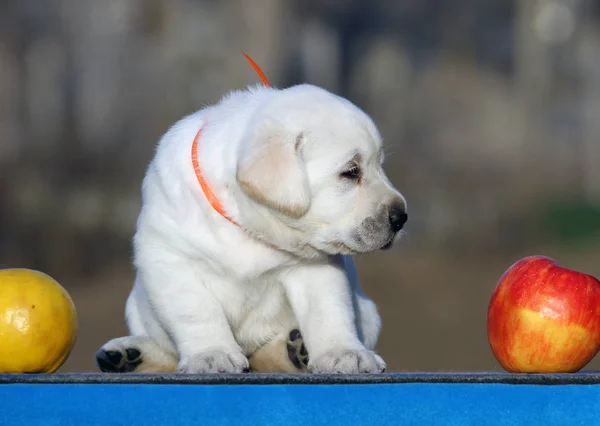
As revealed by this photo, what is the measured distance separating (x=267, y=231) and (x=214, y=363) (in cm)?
53

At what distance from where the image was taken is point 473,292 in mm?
13391

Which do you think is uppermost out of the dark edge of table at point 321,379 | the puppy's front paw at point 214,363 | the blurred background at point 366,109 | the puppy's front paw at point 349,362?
the dark edge of table at point 321,379

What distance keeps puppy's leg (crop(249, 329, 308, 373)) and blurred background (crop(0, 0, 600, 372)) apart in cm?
943

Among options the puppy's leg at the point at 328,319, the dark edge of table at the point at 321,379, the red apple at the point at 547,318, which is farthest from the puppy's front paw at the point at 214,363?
the red apple at the point at 547,318

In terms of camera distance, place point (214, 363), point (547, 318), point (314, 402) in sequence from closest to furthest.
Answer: point (314, 402) < point (547, 318) < point (214, 363)

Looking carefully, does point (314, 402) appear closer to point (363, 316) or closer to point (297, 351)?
point (297, 351)

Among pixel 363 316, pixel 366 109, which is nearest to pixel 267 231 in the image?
pixel 363 316

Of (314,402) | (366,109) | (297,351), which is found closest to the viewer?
(314,402)

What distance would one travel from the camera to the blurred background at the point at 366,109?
585 inches

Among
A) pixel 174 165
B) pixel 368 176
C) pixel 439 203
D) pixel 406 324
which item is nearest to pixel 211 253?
pixel 174 165

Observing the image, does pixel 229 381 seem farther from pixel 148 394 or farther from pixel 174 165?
pixel 174 165

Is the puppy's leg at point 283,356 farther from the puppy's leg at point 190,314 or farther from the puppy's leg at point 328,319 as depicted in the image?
the puppy's leg at point 190,314

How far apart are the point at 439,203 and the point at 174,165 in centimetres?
1257

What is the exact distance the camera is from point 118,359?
3689 millimetres
